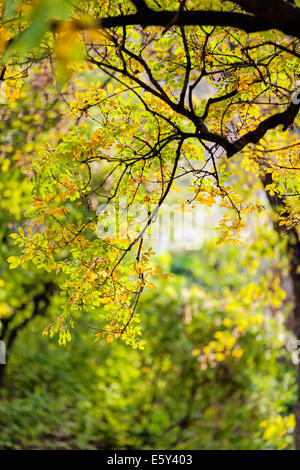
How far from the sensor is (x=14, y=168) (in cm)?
412

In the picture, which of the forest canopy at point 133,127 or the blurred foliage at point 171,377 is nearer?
the forest canopy at point 133,127

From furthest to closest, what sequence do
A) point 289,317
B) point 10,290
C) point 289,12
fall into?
point 289,317, point 10,290, point 289,12

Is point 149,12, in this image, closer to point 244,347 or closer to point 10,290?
point 10,290

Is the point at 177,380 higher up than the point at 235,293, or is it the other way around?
the point at 235,293

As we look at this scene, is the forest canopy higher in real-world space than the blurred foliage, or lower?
higher

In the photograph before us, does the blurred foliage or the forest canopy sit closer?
the forest canopy

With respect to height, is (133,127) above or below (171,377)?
above

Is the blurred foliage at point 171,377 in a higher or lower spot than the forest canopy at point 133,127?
lower

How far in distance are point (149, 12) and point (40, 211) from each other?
34.0 inches

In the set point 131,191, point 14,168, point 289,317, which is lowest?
point 289,317

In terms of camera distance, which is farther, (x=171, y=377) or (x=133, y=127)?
(x=171, y=377)

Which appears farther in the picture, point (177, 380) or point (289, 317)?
point (177, 380)
